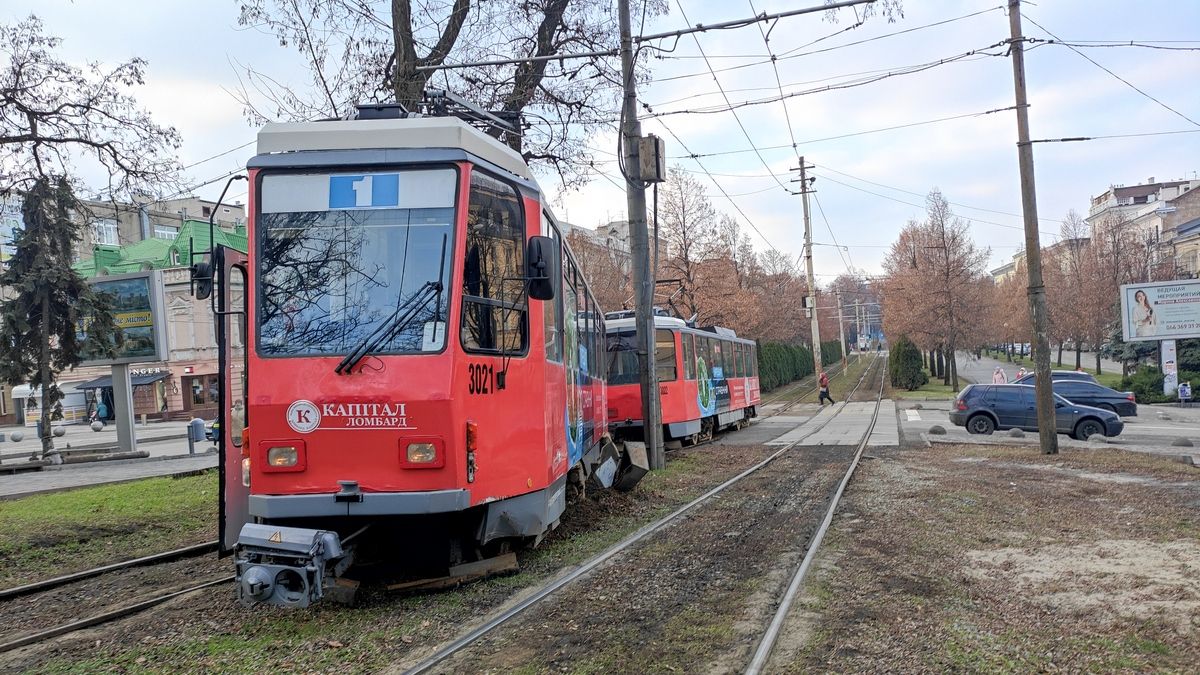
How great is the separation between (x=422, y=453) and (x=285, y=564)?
1112 millimetres

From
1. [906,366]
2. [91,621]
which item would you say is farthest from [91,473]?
[906,366]

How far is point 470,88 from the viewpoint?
15.7 metres

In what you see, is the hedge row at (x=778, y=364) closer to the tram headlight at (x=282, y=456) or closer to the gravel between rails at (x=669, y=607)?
the gravel between rails at (x=669, y=607)

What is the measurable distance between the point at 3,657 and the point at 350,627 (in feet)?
6.83

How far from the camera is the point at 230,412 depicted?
6.94 m

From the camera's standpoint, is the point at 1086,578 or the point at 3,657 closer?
the point at 3,657

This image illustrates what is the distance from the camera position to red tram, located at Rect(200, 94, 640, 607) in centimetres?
634

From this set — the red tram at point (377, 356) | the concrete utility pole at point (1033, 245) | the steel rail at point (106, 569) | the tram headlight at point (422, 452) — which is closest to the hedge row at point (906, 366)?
the concrete utility pole at point (1033, 245)

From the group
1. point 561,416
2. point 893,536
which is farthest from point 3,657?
point 893,536

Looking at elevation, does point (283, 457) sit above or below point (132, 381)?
below

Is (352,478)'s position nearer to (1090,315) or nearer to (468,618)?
(468,618)

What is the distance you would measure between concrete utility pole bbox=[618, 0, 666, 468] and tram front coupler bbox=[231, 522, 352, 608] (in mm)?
9635

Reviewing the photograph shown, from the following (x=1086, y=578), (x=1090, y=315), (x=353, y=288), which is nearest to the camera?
(x=353, y=288)

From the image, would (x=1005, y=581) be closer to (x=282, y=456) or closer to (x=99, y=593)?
(x=282, y=456)
